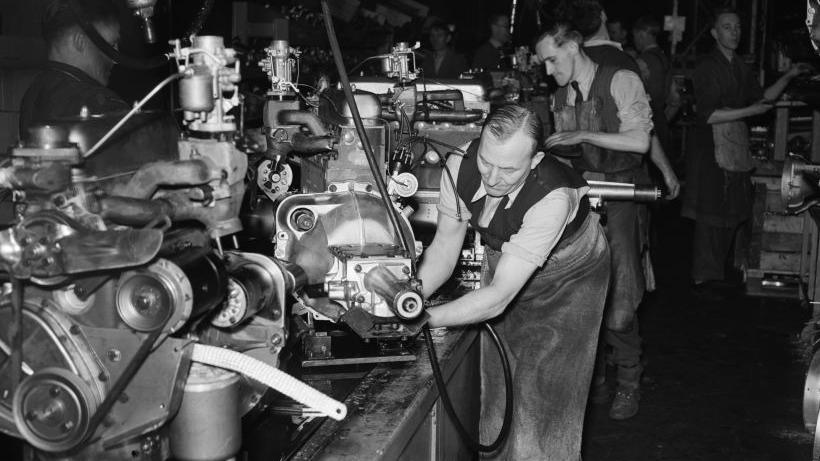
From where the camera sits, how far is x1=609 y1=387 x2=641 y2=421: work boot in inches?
153

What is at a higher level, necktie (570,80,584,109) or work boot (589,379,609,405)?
necktie (570,80,584,109)

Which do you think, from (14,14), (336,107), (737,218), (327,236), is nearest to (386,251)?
(327,236)

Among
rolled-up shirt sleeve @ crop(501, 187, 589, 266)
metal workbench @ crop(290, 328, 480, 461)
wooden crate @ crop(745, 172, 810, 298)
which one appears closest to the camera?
metal workbench @ crop(290, 328, 480, 461)

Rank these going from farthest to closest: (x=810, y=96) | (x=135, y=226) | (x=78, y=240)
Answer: (x=810, y=96)
(x=135, y=226)
(x=78, y=240)

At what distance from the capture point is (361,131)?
1880mm

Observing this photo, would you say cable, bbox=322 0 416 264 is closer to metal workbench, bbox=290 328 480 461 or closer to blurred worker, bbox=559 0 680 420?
metal workbench, bbox=290 328 480 461

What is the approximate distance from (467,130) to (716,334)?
2.76m

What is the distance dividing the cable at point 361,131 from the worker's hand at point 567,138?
179 centimetres

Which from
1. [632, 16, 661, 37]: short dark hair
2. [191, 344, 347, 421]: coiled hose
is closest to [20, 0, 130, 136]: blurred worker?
[191, 344, 347, 421]: coiled hose

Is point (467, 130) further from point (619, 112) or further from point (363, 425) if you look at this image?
point (363, 425)

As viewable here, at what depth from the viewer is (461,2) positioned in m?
13.0

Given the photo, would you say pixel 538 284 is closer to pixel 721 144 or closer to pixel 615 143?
pixel 615 143

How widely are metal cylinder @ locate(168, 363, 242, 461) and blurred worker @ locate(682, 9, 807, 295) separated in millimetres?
5159

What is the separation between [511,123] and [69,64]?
131 cm
